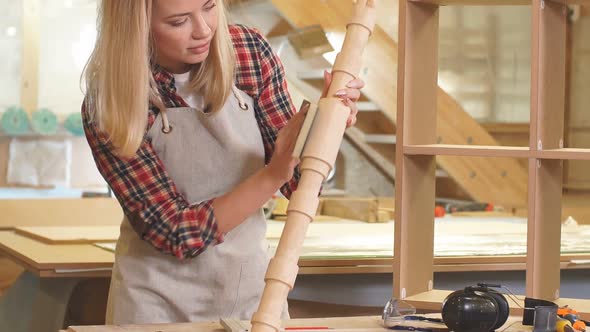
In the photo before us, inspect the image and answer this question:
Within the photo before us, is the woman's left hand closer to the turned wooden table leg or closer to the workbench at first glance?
the turned wooden table leg

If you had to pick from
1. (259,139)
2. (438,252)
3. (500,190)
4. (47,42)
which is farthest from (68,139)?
(259,139)

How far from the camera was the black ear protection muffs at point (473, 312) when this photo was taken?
1.57 meters

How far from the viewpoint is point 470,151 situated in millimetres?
2102

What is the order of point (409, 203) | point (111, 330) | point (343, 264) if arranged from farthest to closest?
point (343, 264) < point (409, 203) < point (111, 330)


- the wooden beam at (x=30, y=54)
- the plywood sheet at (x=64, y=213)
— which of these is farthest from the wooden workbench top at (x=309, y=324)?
the wooden beam at (x=30, y=54)

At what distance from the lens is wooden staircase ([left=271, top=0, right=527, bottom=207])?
5059 mm

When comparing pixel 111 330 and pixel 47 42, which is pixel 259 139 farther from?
pixel 47 42

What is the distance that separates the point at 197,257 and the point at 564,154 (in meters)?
0.76

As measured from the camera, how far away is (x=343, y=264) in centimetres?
253

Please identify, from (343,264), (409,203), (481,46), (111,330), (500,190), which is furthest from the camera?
(481,46)

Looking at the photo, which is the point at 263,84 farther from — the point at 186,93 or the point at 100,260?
the point at 100,260

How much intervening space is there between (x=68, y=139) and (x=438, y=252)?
12.0 ft

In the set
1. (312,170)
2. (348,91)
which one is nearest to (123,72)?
(348,91)

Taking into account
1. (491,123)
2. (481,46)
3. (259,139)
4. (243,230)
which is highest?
(481,46)
